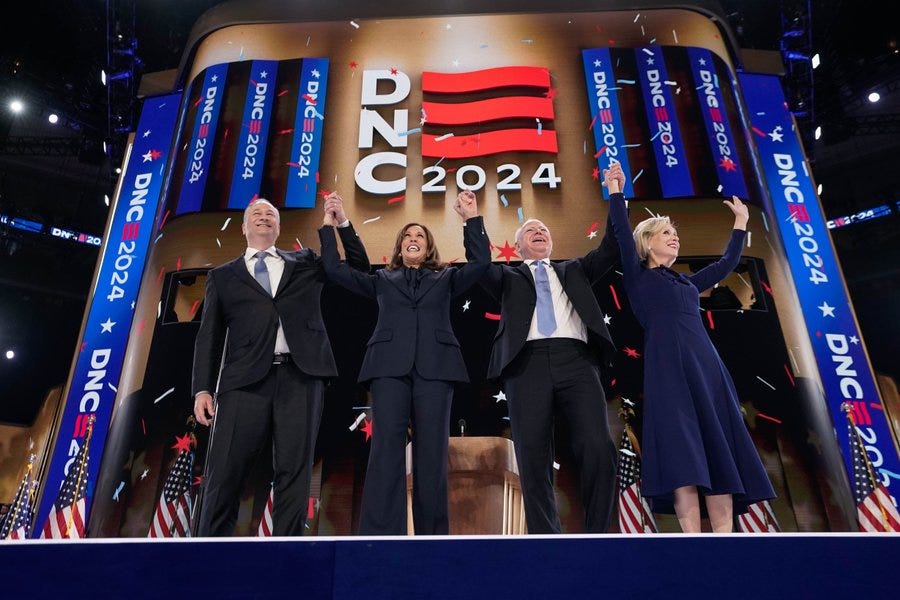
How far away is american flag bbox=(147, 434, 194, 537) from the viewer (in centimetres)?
467

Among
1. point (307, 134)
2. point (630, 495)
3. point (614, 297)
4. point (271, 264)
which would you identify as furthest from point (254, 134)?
point (630, 495)

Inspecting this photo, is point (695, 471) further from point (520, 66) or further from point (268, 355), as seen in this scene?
point (520, 66)

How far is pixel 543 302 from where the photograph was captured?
2727 millimetres

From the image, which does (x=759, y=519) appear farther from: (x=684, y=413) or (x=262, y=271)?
(x=262, y=271)

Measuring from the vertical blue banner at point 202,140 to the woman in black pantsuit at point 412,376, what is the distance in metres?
3.42

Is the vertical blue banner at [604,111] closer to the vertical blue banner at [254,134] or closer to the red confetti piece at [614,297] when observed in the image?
the red confetti piece at [614,297]

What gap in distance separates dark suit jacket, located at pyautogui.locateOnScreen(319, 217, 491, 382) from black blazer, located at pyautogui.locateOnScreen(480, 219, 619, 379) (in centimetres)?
12

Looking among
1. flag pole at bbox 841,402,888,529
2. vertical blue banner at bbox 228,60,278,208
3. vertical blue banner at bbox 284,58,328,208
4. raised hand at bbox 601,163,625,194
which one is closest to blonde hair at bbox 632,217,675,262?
raised hand at bbox 601,163,625,194

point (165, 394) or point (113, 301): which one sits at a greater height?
point (113, 301)

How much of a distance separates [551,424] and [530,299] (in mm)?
492

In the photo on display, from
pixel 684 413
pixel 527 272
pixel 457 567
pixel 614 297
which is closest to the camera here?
pixel 457 567

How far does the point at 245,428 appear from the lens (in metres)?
2.46

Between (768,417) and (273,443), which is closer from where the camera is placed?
(273,443)

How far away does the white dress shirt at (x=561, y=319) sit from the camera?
2639mm
